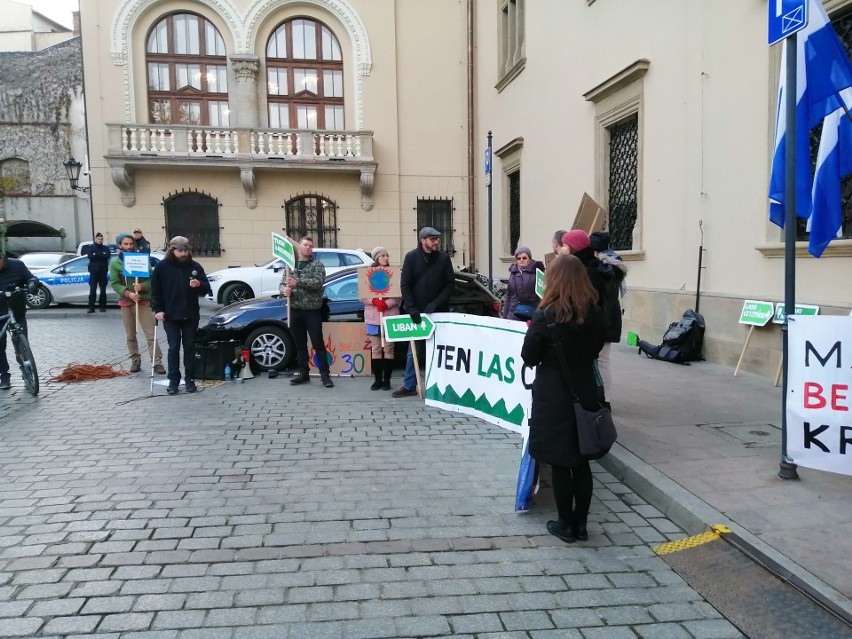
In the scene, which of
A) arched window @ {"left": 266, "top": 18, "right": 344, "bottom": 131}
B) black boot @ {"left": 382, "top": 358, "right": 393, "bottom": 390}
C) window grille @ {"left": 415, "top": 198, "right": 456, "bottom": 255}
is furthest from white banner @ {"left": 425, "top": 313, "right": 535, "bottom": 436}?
arched window @ {"left": 266, "top": 18, "right": 344, "bottom": 131}

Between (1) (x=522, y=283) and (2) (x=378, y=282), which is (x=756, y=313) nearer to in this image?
(1) (x=522, y=283)

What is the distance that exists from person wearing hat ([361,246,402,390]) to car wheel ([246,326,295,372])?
157cm

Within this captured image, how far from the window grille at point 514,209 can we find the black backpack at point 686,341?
778 centimetres

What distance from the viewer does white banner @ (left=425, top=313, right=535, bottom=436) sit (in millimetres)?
5441

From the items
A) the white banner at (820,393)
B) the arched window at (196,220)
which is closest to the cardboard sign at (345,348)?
the white banner at (820,393)

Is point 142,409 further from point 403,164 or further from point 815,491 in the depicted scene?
point 403,164

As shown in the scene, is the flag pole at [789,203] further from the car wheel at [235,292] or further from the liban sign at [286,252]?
the car wheel at [235,292]

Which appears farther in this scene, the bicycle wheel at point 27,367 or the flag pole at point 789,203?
the bicycle wheel at point 27,367

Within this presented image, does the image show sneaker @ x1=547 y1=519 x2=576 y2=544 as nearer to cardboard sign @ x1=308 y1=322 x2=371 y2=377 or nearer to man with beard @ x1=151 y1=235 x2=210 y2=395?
cardboard sign @ x1=308 y1=322 x2=371 y2=377

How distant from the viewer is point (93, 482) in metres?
4.38

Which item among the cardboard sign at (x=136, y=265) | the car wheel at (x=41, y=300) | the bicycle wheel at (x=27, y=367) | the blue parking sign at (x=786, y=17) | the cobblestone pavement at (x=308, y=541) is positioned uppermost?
the blue parking sign at (x=786, y=17)

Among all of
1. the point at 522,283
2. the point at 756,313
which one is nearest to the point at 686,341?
the point at 756,313

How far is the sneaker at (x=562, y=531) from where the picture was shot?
350 centimetres

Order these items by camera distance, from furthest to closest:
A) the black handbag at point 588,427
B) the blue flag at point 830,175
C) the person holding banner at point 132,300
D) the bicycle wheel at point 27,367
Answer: the person holding banner at point 132,300, the bicycle wheel at point 27,367, the blue flag at point 830,175, the black handbag at point 588,427
